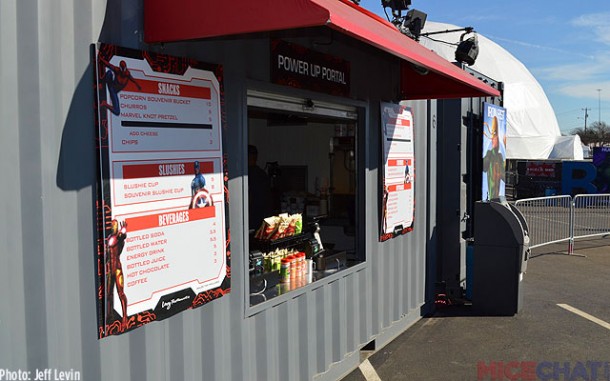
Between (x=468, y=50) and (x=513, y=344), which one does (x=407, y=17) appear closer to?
(x=468, y=50)

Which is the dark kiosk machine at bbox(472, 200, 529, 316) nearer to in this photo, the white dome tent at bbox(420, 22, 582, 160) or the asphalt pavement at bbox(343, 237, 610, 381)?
the asphalt pavement at bbox(343, 237, 610, 381)

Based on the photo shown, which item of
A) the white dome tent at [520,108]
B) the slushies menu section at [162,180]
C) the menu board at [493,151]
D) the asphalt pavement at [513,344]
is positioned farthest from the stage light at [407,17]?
the white dome tent at [520,108]

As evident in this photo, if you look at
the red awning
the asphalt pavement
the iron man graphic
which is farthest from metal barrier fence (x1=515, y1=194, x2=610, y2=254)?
the iron man graphic

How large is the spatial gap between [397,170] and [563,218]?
7.56 meters

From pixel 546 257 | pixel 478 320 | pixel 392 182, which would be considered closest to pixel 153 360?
pixel 392 182

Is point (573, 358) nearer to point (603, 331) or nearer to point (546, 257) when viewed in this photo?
point (603, 331)

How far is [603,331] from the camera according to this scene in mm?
5797

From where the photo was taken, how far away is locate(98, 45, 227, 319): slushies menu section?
256cm

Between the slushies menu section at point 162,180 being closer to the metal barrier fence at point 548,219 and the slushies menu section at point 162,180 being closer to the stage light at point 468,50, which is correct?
the stage light at point 468,50

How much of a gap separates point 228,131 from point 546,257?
888cm

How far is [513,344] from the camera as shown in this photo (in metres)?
5.44

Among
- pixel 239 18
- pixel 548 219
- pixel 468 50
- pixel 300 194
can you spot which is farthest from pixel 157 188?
pixel 548 219

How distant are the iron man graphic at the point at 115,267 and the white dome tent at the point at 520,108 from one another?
46.8 meters

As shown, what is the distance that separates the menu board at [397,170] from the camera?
527cm
